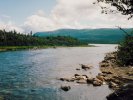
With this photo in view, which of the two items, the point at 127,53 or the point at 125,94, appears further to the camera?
the point at 127,53

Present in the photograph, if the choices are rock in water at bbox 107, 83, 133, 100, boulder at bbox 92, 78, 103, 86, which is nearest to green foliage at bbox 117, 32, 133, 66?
rock in water at bbox 107, 83, 133, 100

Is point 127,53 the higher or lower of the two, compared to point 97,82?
higher

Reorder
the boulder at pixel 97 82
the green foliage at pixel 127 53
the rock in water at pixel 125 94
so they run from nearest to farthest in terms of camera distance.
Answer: the green foliage at pixel 127 53 < the rock in water at pixel 125 94 < the boulder at pixel 97 82

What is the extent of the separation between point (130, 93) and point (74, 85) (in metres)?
20.8

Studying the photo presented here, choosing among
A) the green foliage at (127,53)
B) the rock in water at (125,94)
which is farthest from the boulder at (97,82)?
the rock in water at (125,94)

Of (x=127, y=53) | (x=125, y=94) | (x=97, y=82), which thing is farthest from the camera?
(x=97, y=82)

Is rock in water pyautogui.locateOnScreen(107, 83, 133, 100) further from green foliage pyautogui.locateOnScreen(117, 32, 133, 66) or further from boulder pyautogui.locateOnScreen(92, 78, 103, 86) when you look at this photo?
boulder pyautogui.locateOnScreen(92, 78, 103, 86)

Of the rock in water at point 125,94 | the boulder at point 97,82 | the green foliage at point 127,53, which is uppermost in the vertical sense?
the green foliage at point 127,53

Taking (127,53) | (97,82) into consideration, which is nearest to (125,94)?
(127,53)

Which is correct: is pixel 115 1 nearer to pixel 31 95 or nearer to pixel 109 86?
pixel 31 95

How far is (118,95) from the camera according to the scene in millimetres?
34844

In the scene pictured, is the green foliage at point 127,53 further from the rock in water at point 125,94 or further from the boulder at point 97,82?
the boulder at point 97,82

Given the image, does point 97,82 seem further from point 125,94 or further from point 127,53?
point 125,94

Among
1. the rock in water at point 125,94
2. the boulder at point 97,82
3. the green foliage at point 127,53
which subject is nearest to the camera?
the green foliage at point 127,53
